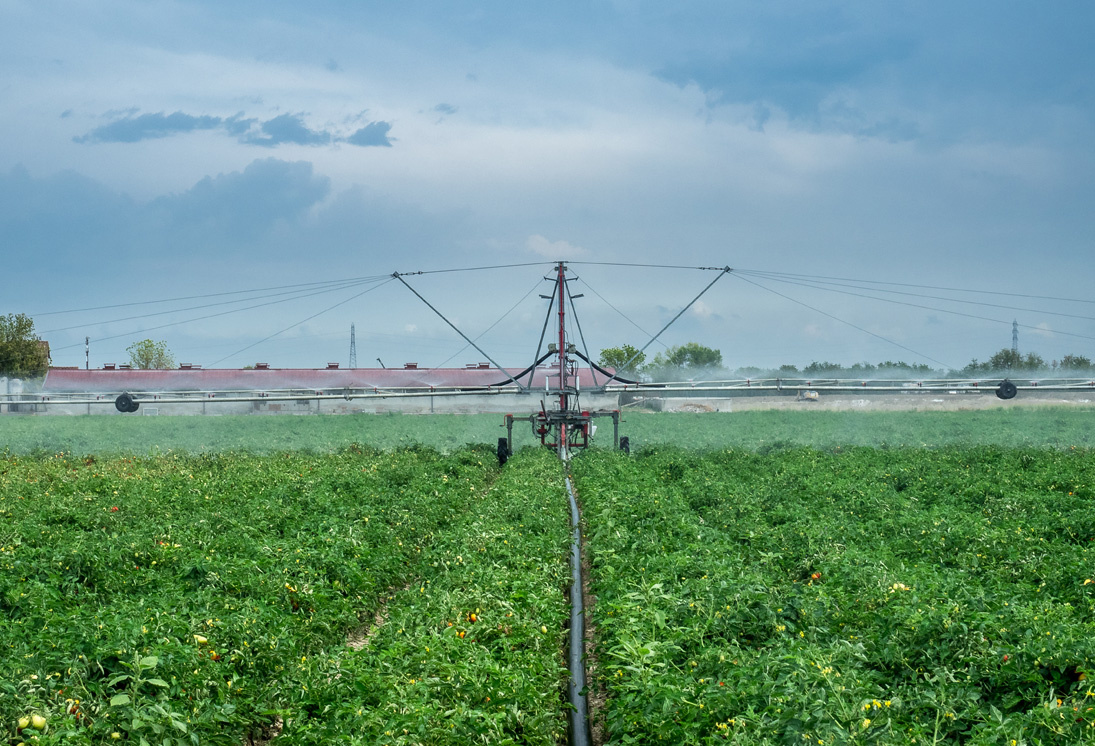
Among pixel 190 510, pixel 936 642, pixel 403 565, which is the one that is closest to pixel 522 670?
pixel 936 642

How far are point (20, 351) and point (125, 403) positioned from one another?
38409 millimetres

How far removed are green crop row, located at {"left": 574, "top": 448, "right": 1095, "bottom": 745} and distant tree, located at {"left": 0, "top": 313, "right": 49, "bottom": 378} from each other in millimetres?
57294

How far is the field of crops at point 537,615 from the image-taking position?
218 inches

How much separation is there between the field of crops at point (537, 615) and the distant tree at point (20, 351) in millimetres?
47552

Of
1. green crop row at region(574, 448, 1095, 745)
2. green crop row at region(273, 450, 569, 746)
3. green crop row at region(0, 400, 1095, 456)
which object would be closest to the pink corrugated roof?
green crop row at region(0, 400, 1095, 456)

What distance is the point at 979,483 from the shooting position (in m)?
17.1

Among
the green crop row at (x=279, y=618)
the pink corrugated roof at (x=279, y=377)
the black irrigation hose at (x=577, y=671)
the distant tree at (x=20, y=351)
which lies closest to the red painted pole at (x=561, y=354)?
the pink corrugated roof at (x=279, y=377)

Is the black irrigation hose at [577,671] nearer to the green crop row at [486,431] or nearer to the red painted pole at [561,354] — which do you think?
the red painted pole at [561,354]

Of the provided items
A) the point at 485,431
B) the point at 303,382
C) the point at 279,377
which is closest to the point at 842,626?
the point at 303,382

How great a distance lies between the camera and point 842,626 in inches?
287

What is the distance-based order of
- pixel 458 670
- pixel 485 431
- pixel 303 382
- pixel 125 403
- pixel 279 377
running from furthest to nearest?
pixel 485 431 → pixel 279 377 → pixel 303 382 → pixel 125 403 → pixel 458 670

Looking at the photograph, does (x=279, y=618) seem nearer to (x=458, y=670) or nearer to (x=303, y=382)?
(x=458, y=670)

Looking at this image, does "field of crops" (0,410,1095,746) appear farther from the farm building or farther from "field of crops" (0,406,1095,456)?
the farm building

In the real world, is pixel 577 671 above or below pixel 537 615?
below
